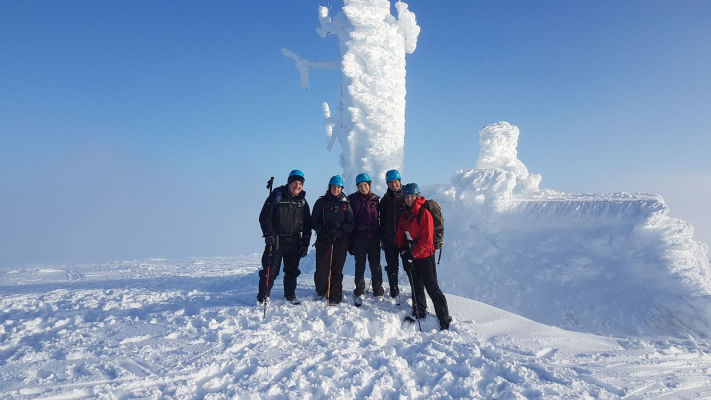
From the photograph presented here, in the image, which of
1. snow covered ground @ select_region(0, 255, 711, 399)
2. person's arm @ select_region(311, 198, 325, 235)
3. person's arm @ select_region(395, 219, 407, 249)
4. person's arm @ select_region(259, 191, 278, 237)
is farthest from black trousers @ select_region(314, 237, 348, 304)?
person's arm @ select_region(395, 219, 407, 249)

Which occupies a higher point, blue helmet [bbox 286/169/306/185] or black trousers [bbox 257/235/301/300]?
blue helmet [bbox 286/169/306/185]

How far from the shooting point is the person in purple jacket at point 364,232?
615 cm

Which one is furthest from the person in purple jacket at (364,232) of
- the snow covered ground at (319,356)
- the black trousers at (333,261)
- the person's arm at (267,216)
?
the person's arm at (267,216)

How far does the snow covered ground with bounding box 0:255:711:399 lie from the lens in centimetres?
350

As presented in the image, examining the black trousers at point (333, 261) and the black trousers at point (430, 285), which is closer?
the black trousers at point (430, 285)

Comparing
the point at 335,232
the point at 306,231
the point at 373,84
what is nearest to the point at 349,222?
the point at 335,232

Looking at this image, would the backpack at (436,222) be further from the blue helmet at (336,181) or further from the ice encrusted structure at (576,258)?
the ice encrusted structure at (576,258)

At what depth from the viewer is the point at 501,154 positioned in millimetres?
15398

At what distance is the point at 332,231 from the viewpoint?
589 centimetres

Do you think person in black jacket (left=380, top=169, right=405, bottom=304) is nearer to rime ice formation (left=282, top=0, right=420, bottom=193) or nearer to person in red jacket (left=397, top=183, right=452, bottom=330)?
person in red jacket (left=397, top=183, right=452, bottom=330)

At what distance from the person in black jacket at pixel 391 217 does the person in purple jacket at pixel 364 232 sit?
0.45 feet

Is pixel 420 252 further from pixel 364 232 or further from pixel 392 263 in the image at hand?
pixel 364 232

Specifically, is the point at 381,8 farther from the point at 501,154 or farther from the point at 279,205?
the point at 279,205

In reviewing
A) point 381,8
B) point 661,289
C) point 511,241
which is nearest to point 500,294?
point 511,241
